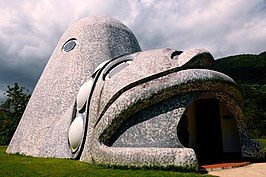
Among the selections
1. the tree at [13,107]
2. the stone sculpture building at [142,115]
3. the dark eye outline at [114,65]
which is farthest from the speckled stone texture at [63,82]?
the tree at [13,107]

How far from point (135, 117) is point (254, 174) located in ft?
11.7

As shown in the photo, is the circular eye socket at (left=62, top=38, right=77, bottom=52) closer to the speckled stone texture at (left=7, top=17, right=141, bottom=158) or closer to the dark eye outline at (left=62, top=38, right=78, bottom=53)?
the dark eye outline at (left=62, top=38, right=78, bottom=53)

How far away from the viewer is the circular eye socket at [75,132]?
10570 mm

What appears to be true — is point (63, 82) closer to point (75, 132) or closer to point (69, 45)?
point (69, 45)

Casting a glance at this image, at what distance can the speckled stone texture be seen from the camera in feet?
40.5

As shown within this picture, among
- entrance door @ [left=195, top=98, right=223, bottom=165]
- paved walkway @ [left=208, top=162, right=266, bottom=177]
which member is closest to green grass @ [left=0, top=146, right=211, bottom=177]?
paved walkway @ [left=208, top=162, right=266, bottom=177]

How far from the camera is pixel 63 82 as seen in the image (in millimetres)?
14195

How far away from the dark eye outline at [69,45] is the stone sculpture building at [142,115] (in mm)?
1763

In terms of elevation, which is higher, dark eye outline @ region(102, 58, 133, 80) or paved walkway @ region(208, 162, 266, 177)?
dark eye outline @ region(102, 58, 133, 80)

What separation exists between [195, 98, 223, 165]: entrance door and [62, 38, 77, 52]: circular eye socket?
733 cm

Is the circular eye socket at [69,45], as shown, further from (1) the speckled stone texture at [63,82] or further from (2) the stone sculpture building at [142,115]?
(2) the stone sculpture building at [142,115]

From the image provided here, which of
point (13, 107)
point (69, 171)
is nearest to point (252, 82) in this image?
point (13, 107)

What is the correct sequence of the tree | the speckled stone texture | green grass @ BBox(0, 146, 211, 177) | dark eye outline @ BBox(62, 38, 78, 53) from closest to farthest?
green grass @ BBox(0, 146, 211, 177) < the speckled stone texture < dark eye outline @ BBox(62, 38, 78, 53) < the tree

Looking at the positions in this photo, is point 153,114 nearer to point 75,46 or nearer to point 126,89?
point 126,89
